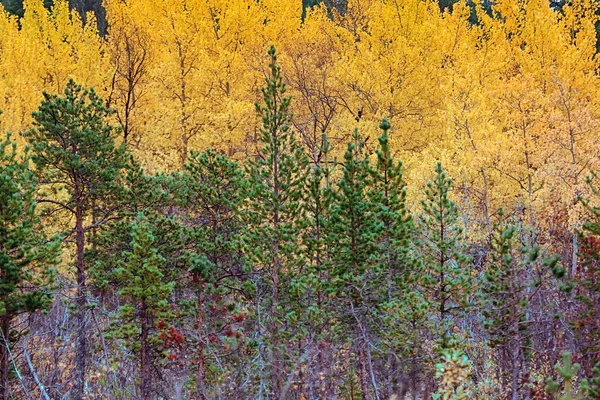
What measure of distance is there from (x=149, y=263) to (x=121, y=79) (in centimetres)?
1168

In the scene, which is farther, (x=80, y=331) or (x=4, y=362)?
(x=80, y=331)

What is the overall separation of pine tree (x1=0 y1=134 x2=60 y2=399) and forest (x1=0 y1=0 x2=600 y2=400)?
47 millimetres

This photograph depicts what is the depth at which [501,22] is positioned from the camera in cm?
1770

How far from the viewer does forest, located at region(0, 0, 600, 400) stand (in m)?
8.62

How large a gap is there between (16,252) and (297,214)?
15.1 ft

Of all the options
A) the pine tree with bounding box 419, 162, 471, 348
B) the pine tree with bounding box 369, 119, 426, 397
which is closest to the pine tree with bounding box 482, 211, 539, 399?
the pine tree with bounding box 419, 162, 471, 348

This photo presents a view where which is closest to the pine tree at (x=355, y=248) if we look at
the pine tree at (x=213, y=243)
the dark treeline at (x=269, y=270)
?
the dark treeline at (x=269, y=270)

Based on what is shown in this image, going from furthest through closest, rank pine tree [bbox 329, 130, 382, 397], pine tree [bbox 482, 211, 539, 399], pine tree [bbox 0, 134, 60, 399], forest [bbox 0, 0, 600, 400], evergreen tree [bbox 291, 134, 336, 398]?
1. evergreen tree [bbox 291, 134, 336, 398]
2. pine tree [bbox 329, 130, 382, 397]
3. forest [bbox 0, 0, 600, 400]
4. pine tree [bbox 0, 134, 60, 399]
5. pine tree [bbox 482, 211, 539, 399]

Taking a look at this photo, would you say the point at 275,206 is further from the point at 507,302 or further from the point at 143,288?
the point at 507,302

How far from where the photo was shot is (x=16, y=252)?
8.71m

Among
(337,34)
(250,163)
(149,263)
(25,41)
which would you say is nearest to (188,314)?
(149,263)

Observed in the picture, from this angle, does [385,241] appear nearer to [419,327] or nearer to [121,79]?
[419,327]

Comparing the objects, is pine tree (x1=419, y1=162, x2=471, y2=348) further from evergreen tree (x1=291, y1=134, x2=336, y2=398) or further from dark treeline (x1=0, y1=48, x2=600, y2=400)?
evergreen tree (x1=291, y1=134, x2=336, y2=398)

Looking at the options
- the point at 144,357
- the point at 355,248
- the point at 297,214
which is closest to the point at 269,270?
the point at 297,214
